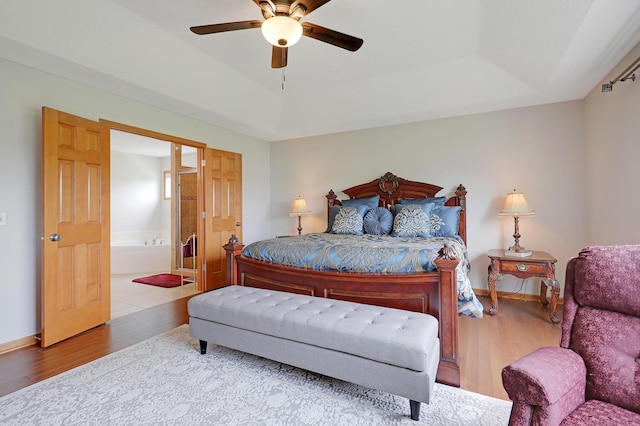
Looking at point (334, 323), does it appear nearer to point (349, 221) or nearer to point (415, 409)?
point (415, 409)

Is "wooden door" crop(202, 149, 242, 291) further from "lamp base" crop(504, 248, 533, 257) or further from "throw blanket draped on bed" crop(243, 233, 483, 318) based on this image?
"lamp base" crop(504, 248, 533, 257)

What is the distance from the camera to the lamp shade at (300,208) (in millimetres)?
5113

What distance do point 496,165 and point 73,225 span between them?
Result: 4953 mm

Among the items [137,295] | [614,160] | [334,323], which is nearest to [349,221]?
[334,323]

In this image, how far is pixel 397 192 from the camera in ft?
14.9

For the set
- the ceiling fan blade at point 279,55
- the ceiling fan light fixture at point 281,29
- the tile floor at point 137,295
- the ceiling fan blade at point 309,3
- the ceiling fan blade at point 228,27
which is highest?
the ceiling fan blade at point 309,3

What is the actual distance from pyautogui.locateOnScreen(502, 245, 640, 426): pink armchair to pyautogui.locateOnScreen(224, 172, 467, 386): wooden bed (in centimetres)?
73

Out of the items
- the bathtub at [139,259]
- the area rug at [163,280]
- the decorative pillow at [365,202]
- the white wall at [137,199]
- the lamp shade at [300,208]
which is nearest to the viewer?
the decorative pillow at [365,202]

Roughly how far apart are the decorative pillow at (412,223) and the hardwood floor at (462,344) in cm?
108

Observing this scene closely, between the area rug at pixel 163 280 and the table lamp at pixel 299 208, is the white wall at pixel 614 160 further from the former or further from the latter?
the area rug at pixel 163 280

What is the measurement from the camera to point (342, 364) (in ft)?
6.03

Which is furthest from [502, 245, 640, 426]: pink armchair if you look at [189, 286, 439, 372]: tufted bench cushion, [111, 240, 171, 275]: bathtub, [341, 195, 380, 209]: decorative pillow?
[111, 240, 171, 275]: bathtub

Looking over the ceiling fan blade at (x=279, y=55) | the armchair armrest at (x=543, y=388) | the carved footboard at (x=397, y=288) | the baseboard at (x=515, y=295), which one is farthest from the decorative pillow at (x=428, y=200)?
the armchair armrest at (x=543, y=388)

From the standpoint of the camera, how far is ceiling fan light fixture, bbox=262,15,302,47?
1979mm
